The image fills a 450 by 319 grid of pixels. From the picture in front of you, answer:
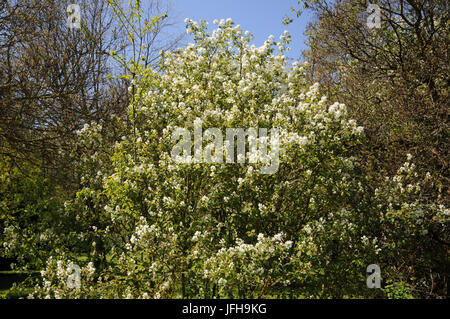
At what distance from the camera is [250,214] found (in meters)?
4.03

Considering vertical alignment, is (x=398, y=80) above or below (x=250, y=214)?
above

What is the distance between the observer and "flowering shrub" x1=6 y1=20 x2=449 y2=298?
3656 millimetres

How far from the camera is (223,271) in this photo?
Result: 334cm

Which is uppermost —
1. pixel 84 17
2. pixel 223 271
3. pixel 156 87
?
pixel 84 17

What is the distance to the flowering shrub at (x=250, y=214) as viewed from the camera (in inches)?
144

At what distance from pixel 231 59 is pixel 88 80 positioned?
11.9 ft

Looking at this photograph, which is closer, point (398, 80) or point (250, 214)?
point (250, 214)

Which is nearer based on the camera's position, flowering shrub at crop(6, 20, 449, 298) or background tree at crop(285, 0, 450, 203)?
flowering shrub at crop(6, 20, 449, 298)

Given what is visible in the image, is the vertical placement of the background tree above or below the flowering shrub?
above

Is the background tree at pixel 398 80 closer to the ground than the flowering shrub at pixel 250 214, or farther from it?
farther from it

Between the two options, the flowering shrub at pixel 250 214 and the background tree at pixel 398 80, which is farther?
the background tree at pixel 398 80
